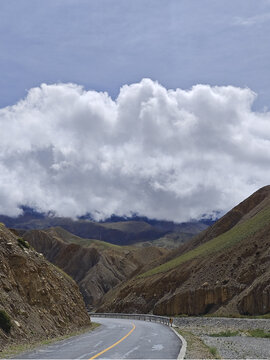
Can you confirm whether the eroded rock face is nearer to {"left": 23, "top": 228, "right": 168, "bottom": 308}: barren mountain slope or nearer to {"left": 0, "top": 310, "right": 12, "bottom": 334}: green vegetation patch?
{"left": 0, "top": 310, "right": 12, "bottom": 334}: green vegetation patch

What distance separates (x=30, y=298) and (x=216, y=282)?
152 ft

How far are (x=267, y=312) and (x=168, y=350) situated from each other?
128ft

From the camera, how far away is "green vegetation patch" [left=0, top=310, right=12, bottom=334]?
19.4 metres

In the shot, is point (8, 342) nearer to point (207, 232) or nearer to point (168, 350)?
point (168, 350)

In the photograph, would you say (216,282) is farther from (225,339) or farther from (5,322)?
(5,322)

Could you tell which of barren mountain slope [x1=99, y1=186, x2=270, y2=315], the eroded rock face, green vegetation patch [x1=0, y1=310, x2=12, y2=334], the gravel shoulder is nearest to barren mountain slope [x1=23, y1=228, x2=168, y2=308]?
barren mountain slope [x1=99, y1=186, x2=270, y2=315]

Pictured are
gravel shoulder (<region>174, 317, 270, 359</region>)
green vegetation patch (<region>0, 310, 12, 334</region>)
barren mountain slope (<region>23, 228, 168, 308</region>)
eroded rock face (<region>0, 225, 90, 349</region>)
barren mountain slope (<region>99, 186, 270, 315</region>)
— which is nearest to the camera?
gravel shoulder (<region>174, 317, 270, 359</region>)

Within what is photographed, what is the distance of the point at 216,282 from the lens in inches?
2672

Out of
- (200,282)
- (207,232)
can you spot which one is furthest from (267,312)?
(207,232)

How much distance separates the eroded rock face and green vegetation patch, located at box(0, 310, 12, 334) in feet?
0.85

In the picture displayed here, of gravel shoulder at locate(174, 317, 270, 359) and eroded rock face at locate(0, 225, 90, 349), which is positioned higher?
eroded rock face at locate(0, 225, 90, 349)

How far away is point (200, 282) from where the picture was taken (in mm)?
71688

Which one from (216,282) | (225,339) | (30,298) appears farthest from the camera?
(216,282)

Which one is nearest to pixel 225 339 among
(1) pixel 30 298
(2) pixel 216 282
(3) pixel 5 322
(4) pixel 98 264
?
(1) pixel 30 298
